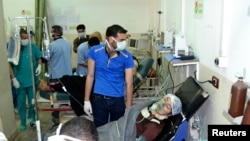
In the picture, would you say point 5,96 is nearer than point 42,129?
Yes

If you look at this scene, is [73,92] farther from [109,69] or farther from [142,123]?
[142,123]

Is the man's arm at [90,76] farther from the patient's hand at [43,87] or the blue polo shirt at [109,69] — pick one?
the patient's hand at [43,87]

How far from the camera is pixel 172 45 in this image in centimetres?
369

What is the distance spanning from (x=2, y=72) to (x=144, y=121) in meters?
1.77

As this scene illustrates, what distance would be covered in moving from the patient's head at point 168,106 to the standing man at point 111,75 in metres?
0.34

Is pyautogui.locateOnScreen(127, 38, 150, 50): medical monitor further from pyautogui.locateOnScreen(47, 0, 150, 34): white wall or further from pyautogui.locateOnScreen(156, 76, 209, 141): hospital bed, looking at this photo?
pyautogui.locateOnScreen(156, 76, 209, 141): hospital bed

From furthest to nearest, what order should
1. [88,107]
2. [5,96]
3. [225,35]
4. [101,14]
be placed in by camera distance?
1. [101,14]
2. [5,96]
3. [88,107]
4. [225,35]

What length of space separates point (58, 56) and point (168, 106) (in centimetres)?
200

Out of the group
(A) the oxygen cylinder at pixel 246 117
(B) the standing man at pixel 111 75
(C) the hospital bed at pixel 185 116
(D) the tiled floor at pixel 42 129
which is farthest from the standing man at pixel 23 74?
(A) the oxygen cylinder at pixel 246 117

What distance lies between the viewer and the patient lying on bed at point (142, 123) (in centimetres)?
241

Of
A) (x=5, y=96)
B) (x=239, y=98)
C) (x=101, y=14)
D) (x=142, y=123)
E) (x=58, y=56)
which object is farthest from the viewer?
(x=101, y=14)

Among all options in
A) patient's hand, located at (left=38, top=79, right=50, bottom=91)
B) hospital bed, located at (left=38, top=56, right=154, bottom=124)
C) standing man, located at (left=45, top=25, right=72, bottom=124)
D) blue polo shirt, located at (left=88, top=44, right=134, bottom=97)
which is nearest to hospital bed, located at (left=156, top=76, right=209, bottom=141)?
blue polo shirt, located at (left=88, top=44, right=134, bottom=97)

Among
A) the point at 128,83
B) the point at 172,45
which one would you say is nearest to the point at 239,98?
the point at 128,83

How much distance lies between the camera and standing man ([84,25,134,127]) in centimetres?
265
